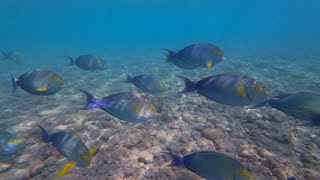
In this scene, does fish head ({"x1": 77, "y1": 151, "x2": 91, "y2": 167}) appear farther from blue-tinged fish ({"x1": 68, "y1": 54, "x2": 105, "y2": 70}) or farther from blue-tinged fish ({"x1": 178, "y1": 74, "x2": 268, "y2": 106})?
blue-tinged fish ({"x1": 68, "y1": 54, "x2": 105, "y2": 70})

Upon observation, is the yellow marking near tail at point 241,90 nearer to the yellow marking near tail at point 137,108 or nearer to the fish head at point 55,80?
the yellow marking near tail at point 137,108

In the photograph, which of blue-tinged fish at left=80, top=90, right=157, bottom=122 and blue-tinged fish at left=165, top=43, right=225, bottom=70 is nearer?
blue-tinged fish at left=80, top=90, right=157, bottom=122

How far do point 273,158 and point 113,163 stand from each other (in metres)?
3.43

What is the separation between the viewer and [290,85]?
11.1 m

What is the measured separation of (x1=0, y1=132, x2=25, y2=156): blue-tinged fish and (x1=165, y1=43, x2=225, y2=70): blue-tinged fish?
11.8 ft

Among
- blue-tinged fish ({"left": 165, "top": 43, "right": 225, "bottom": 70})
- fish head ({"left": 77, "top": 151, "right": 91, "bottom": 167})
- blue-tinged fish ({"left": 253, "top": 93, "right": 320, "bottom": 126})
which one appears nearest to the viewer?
blue-tinged fish ({"left": 253, "top": 93, "right": 320, "bottom": 126})

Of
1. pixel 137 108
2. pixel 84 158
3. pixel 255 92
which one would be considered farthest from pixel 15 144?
pixel 255 92

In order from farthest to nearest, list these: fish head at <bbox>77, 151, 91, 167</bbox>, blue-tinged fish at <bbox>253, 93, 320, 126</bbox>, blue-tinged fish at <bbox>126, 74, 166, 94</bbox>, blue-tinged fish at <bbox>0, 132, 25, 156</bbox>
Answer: blue-tinged fish at <bbox>126, 74, 166, 94</bbox> → blue-tinged fish at <bbox>0, 132, 25, 156</bbox> → fish head at <bbox>77, 151, 91, 167</bbox> → blue-tinged fish at <bbox>253, 93, 320, 126</bbox>

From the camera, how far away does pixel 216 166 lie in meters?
2.46

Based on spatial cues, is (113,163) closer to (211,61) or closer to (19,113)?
(211,61)

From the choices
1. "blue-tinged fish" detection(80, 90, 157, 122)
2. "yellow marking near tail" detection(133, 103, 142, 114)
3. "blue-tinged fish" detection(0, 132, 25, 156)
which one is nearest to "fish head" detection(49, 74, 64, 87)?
"blue-tinged fish" detection(0, 132, 25, 156)

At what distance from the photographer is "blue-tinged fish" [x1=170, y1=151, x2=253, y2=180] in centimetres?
240

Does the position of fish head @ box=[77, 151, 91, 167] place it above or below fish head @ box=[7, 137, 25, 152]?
above

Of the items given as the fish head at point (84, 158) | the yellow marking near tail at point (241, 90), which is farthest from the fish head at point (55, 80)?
the yellow marking near tail at point (241, 90)
